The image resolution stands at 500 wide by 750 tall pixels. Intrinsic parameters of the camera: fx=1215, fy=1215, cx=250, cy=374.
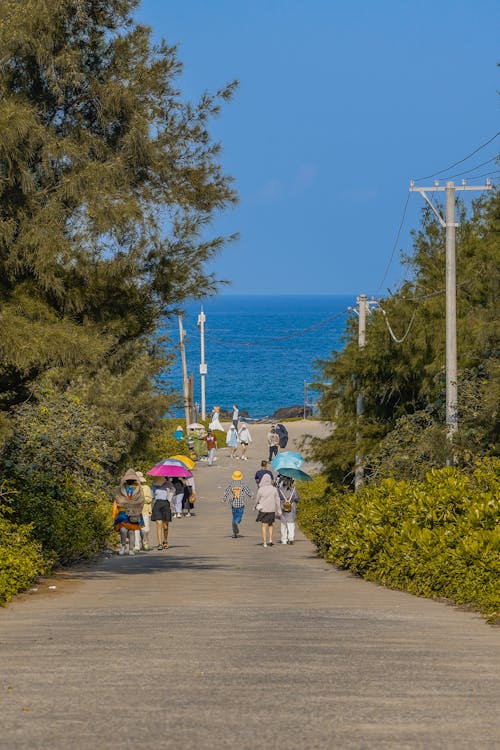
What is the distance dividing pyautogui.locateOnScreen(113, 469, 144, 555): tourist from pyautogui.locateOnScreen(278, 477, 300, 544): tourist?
17.5ft

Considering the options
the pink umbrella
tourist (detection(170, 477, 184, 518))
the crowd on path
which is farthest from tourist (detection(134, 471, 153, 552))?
tourist (detection(170, 477, 184, 518))

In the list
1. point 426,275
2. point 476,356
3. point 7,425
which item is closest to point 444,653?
point 7,425

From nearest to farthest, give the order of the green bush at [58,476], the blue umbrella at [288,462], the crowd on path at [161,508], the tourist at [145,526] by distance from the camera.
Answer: the green bush at [58,476] < the crowd on path at [161,508] < the tourist at [145,526] < the blue umbrella at [288,462]

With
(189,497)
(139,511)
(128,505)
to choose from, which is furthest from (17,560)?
(189,497)

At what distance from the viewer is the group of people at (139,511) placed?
74.8 ft

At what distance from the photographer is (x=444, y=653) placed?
910cm

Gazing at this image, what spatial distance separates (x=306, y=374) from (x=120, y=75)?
17269 centimetres

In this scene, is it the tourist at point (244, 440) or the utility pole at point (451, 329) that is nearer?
the utility pole at point (451, 329)

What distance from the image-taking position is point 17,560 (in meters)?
14.6

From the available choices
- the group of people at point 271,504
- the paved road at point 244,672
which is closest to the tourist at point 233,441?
the group of people at point 271,504

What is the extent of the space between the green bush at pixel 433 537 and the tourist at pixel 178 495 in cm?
1472

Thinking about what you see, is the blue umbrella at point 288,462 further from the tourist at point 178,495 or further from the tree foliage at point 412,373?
the tourist at point 178,495

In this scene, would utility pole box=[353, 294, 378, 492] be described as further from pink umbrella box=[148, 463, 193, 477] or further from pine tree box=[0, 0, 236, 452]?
pine tree box=[0, 0, 236, 452]

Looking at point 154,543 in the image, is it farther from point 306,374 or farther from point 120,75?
point 306,374
